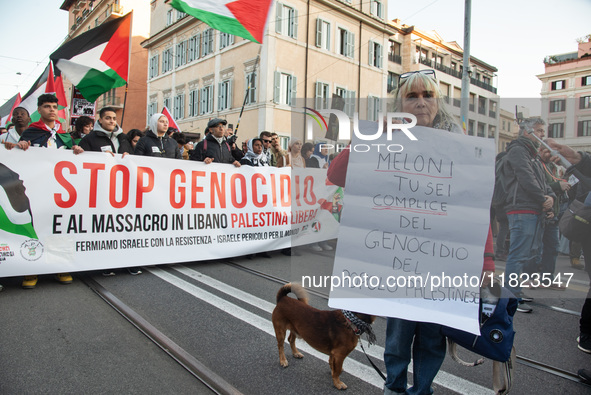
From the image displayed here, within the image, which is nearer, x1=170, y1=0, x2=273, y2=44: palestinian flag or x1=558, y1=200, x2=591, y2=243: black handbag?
x1=558, y1=200, x2=591, y2=243: black handbag

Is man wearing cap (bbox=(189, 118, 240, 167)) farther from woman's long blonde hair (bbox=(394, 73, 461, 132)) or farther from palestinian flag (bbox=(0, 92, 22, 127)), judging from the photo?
palestinian flag (bbox=(0, 92, 22, 127))

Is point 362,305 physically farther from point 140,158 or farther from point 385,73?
point 385,73

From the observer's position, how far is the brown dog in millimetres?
2445

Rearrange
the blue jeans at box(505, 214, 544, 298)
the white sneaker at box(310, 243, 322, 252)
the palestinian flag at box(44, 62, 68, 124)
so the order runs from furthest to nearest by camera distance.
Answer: the palestinian flag at box(44, 62, 68, 124)
the blue jeans at box(505, 214, 544, 298)
the white sneaker at box(310, 243, 322, 252)

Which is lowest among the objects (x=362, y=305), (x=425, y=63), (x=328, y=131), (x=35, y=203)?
(x=362, y=305)

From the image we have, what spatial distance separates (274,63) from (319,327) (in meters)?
23.7

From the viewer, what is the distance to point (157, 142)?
6215mm

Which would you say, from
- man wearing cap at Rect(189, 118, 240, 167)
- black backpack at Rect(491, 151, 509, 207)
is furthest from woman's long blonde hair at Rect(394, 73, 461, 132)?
man wearing cap at Rect(189, 118, 240, 167)

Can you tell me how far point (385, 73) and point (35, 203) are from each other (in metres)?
30.9

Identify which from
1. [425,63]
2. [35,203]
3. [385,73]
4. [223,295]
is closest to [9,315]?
[35,203]

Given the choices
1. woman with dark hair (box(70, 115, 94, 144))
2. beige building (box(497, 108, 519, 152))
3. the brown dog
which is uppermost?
woman with dark hair (box(70, 115, 94, 144))

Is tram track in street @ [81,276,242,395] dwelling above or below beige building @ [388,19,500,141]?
below

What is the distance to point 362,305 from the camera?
6.12 feet

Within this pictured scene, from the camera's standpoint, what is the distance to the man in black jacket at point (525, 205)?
2.71m
